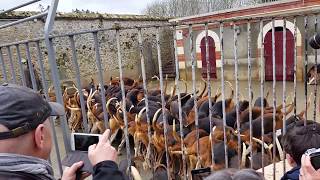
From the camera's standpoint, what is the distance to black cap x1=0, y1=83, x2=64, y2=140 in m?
1.26

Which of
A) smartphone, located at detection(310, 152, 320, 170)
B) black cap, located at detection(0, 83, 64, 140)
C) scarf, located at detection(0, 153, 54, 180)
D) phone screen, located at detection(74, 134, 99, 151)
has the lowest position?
smartphone, located at detection(310, 152, 320, 170)

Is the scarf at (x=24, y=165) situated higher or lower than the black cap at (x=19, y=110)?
lower

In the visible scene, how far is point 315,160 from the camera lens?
5.16 feet

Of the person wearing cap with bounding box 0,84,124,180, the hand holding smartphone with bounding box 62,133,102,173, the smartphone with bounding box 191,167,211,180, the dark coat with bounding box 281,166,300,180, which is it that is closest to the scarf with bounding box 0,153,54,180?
the person wearing cap with bounding box 0,84,124,180

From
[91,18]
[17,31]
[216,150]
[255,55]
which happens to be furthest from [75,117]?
[91,18]

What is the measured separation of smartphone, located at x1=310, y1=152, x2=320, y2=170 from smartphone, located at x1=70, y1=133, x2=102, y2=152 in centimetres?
99

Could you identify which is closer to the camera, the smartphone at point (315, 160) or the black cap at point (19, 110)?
the black cap at point (19, 110)

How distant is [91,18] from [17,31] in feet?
12.0

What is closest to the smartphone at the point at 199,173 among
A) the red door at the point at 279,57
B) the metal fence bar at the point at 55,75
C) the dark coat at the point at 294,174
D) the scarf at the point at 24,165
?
the dark coat at the point at 294,174

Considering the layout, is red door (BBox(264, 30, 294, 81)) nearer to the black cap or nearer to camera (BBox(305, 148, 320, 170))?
camera (BBox(305, 148, 320, 170))

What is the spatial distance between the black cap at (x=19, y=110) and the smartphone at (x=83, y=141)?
441 millimetres

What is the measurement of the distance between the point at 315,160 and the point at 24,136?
1200 mm

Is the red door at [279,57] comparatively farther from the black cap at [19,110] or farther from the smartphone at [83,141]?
the black cap at [19,110]

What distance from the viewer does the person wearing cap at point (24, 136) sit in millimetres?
1229
